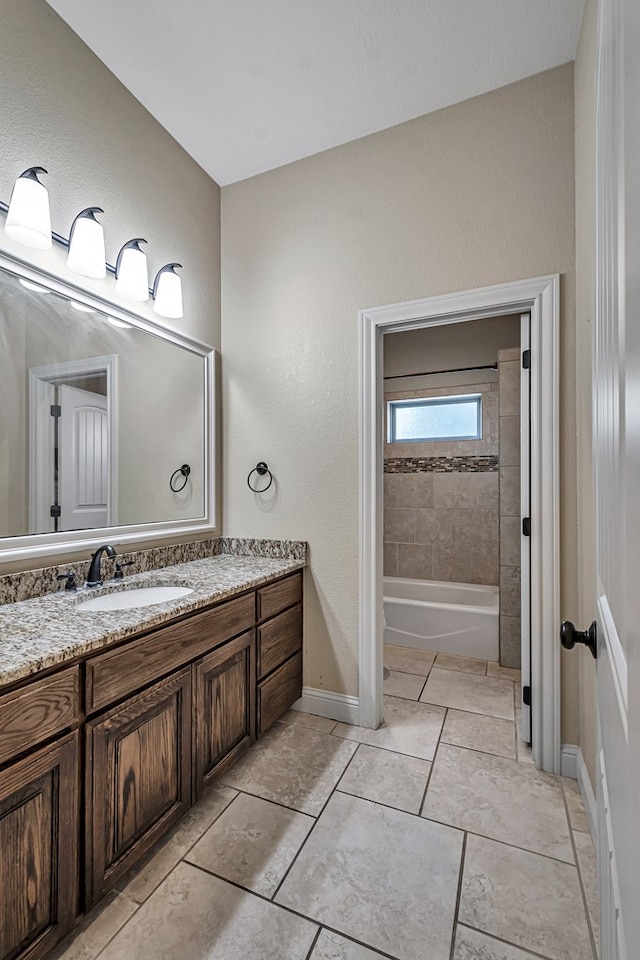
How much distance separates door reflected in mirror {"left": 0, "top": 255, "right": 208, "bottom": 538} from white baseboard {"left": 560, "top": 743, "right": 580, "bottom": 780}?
1.99 meters

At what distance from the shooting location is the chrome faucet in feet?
5.51

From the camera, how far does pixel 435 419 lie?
12.8ft

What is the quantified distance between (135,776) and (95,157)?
2308 mm

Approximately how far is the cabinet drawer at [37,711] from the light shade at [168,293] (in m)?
Result: 1.66

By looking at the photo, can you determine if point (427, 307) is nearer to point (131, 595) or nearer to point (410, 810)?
point (131, 595)

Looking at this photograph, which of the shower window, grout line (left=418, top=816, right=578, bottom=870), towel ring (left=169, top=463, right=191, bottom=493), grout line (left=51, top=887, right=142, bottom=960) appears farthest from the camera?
the shower window

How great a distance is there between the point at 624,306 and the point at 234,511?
7.48 feet

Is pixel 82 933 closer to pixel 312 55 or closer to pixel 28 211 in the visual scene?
pixel 28 211

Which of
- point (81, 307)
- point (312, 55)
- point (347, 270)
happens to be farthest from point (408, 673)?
point (312, 55)

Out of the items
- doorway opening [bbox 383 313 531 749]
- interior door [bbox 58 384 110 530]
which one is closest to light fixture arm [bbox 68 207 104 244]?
interior door [bbox 58 384 110 530]

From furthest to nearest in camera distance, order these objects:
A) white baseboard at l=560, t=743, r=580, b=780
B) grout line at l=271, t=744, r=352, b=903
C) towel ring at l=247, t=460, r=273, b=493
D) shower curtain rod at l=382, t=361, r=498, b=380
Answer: shower curtain rod at l=382, t=361, r=498, b=380 < towel ring at l=247, t=460, r=273, b=493 < white baseboard at l=560, t=743, r=580, b=780 < grout line at l=271, t=744, r=352, b=903

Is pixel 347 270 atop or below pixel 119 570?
atop

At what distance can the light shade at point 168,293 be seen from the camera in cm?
212

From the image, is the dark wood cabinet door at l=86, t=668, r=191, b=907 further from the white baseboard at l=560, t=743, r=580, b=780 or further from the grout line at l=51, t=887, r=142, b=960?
the white baseboard at l=560, t=743, r=580, b=780
